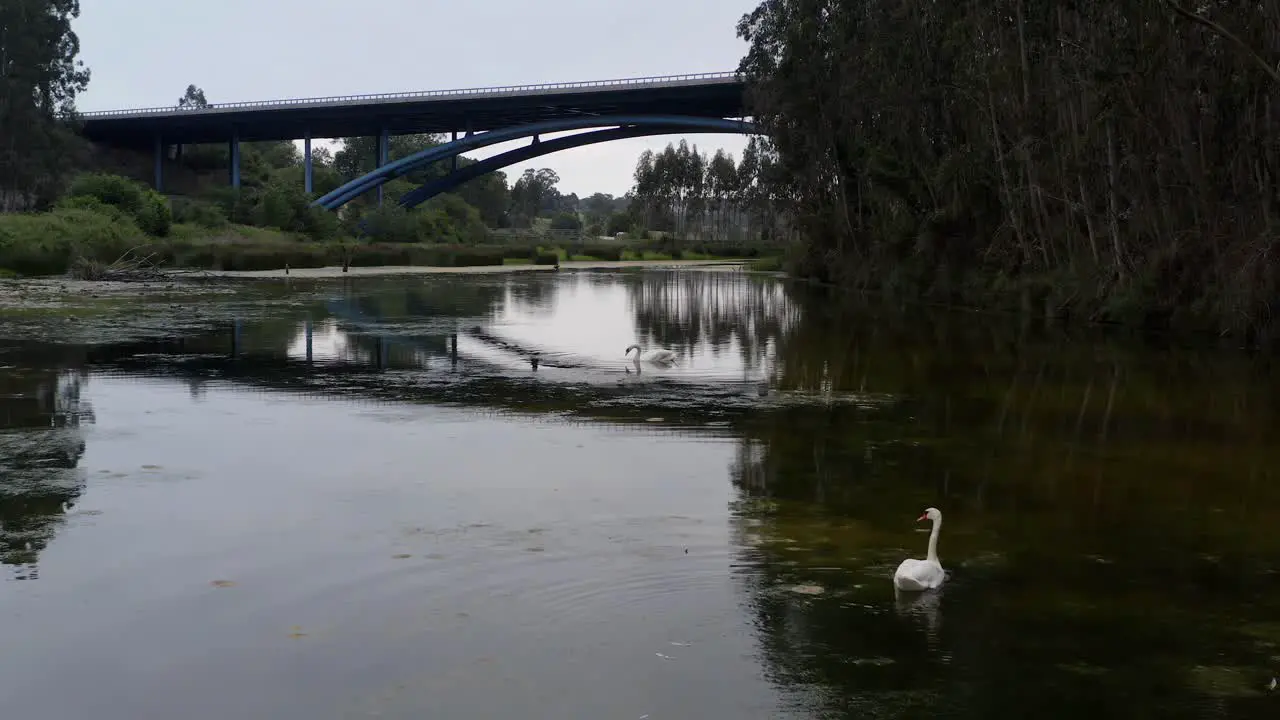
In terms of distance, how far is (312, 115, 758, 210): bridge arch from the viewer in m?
90.8

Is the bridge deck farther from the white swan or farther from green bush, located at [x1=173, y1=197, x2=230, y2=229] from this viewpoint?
the white swan

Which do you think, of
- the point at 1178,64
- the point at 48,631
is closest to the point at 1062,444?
the point at 48,631

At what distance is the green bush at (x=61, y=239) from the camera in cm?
5166

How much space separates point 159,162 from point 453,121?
2600cm

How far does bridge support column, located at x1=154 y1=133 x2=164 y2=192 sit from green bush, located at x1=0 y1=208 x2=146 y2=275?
3907cm

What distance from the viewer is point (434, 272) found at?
7125 centimetres

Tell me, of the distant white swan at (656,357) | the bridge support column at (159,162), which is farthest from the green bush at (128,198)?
the distant white swan at (656,357)

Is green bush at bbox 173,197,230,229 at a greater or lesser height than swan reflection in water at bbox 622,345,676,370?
greater

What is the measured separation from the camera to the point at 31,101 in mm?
83438

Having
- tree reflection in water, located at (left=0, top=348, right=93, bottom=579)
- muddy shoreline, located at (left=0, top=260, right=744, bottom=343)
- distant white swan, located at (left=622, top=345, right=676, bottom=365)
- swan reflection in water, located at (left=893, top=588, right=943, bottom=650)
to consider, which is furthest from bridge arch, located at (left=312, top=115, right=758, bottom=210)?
swan reflection in water, located at (left=893, top=588, right=943, bottom=650)

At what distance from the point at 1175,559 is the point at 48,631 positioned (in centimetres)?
776

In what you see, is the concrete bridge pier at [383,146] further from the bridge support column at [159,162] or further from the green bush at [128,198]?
the green bush at [128,198]

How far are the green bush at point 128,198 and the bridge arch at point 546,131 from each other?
65.0 feet

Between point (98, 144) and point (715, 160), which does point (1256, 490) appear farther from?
point (715, 160)
